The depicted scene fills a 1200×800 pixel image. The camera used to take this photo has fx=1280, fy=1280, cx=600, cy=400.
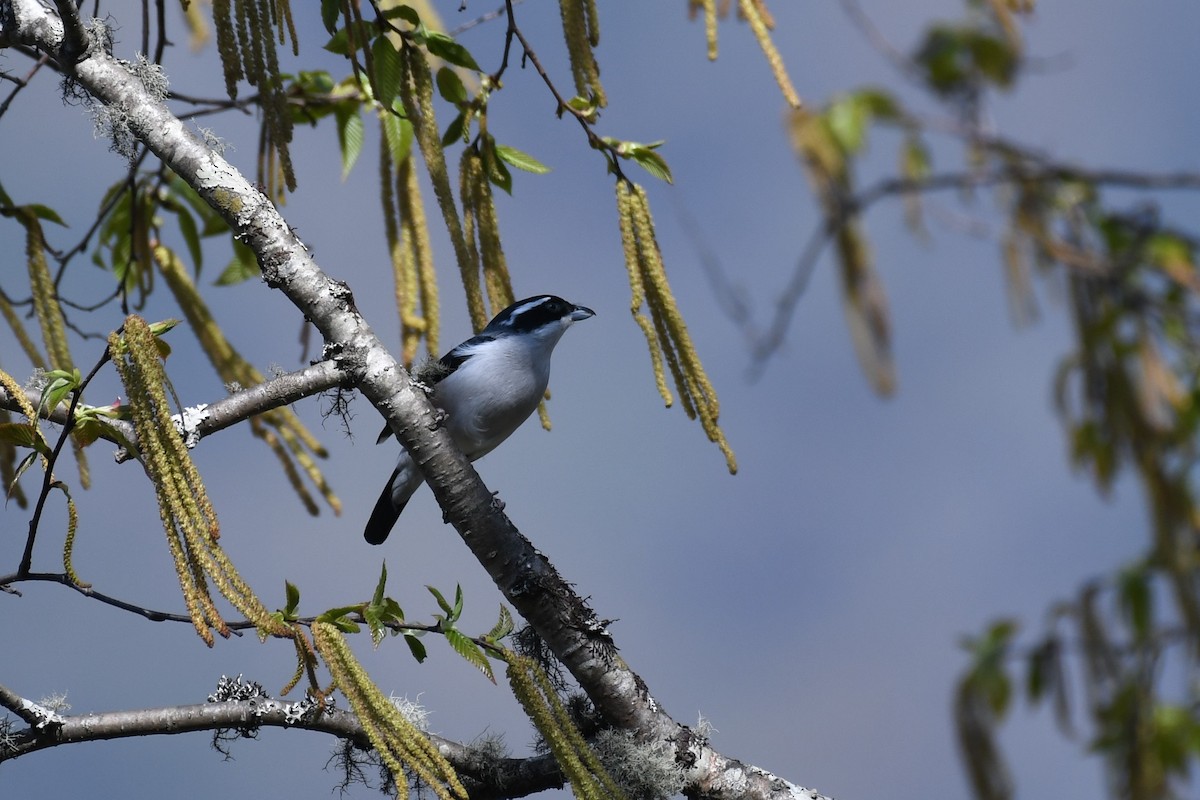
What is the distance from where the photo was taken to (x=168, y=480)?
268 cm

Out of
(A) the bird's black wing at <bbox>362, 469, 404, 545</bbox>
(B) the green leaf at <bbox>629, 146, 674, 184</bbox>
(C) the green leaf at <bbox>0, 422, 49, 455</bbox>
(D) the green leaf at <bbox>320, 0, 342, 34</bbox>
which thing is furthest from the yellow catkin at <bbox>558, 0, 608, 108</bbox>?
(A) the bird's black wing at <bbox>362, 469, 404, 545</bbox>

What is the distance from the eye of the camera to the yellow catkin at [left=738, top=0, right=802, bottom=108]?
307 centimetres

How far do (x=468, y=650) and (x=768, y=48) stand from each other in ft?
5.98

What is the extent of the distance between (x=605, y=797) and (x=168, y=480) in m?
1.33

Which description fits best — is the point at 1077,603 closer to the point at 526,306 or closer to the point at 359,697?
the point at 359,697

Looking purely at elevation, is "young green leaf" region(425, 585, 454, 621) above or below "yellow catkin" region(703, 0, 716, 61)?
below

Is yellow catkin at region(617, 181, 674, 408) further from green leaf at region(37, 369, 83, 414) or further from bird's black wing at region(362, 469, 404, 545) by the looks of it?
bird's black wing at region(362, 469, 404, 545)

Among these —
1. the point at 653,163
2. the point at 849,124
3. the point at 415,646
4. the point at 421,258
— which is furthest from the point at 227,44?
the point at 849,124

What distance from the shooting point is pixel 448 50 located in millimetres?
4082

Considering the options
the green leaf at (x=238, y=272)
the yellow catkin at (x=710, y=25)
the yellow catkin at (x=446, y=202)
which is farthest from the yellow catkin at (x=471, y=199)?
the green leaf at (x=238, y=272)

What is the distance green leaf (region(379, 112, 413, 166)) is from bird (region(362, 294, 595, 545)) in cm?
117

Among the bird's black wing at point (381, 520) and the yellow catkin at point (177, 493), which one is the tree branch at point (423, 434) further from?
the bird's black wing at point (381, 520)

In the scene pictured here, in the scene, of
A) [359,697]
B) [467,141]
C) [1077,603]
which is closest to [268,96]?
[467,141]

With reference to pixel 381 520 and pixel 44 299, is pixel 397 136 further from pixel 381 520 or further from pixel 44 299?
pixel 381 520
